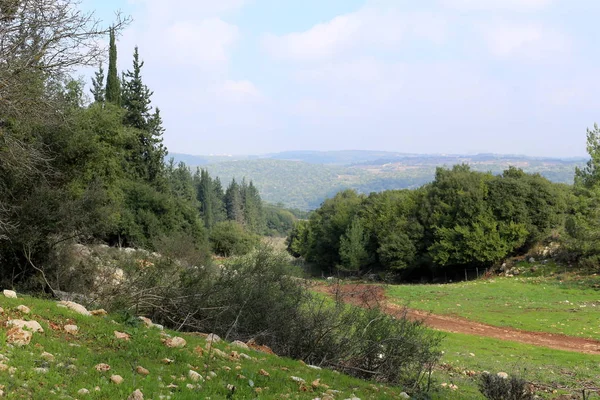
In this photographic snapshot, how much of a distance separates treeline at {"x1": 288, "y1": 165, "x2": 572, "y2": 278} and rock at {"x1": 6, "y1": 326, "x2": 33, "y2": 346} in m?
33.5

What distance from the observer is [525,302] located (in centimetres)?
3038

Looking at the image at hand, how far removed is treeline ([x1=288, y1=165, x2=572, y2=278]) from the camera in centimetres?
4609

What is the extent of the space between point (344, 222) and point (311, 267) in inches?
375

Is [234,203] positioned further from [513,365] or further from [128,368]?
[128,368]

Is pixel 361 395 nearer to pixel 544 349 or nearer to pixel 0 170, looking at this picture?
pixel 0 170

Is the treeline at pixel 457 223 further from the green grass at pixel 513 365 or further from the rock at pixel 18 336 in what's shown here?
the rock at pixel 18 336

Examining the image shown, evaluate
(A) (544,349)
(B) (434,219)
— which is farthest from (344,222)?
(A) (544,349)

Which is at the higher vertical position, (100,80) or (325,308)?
(100,80)

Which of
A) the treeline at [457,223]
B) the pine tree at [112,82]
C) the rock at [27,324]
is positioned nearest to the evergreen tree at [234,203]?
the treeline at [457,223]

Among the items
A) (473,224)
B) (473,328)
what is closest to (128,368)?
(473,328)

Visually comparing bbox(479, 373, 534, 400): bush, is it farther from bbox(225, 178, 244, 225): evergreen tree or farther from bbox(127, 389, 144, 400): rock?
bbox(225, 178, 244, 225): evergreen tree

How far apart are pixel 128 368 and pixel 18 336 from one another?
167 cm

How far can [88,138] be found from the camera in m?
20.1

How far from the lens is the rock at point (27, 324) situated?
24.8ft
